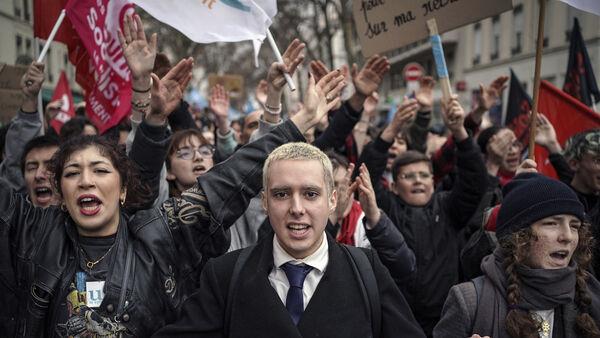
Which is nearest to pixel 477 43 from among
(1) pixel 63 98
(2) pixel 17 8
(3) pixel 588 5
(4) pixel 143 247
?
(1) pixel 63 98

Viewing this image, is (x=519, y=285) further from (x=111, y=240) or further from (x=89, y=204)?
(x=89, y=204)

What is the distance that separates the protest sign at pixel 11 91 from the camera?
5762 mm

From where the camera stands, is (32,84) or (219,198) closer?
(219,198)

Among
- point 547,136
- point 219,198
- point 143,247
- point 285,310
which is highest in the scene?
point 547,136

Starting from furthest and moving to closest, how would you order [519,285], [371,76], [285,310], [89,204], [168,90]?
[371,76]
[168,90]
[519,285]
[89,204]
[285,310]

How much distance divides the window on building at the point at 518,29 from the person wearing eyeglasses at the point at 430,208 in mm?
22935

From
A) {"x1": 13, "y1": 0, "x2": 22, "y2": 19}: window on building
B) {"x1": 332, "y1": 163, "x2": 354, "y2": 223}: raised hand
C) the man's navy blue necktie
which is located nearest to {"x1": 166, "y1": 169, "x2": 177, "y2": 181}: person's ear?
{"x1": 332, "y1": 163, "x2": 354, "y2": 223}: raised hand

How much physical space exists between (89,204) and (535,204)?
199cm

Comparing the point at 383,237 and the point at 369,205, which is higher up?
the point at 369,205

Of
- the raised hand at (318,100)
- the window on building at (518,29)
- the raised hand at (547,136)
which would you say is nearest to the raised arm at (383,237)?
the raised hand at (318,100)

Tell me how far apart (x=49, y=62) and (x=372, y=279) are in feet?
78.3

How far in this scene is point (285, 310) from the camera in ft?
7.22

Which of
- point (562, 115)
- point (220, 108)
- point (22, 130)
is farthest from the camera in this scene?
point (220, 108)

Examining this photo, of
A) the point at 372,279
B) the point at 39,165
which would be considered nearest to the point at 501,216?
the point at 372,279
